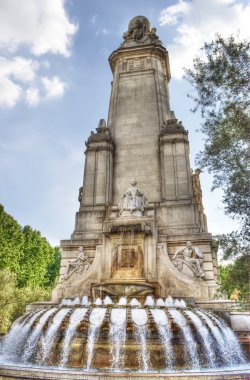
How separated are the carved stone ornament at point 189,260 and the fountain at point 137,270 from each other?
41mm

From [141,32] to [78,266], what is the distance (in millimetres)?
16246

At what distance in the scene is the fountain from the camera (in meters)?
7.09

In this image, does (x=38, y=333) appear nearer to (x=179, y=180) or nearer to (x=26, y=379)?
(x=26, y=379)

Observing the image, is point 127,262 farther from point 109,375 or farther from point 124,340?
point 109,375

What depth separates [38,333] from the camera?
7668mm

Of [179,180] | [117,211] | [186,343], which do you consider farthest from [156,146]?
[186,343]

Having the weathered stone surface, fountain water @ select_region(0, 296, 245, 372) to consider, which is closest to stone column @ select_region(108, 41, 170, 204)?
fountain water @ select_region(0, 296, 245, 372)

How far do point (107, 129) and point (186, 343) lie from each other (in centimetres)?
1299

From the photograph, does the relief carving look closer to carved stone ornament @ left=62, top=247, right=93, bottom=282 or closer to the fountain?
the fountain

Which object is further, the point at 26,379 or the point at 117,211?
the point at 117,211

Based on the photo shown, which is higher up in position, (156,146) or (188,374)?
(156,146)

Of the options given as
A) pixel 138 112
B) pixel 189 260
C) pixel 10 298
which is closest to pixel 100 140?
pixel 138 112

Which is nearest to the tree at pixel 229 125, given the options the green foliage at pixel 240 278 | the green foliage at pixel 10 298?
the green foliage at pixel 240 278

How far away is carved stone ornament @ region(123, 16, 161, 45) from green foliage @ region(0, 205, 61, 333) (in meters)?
18.5
